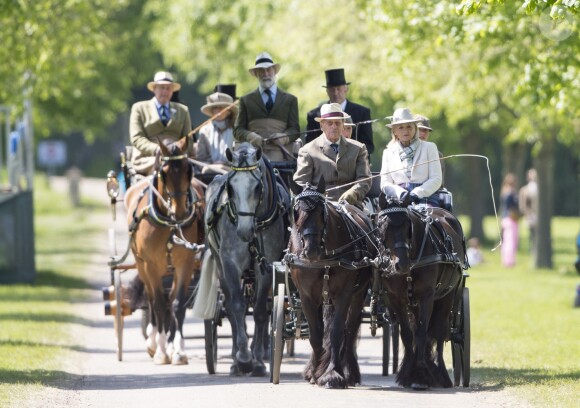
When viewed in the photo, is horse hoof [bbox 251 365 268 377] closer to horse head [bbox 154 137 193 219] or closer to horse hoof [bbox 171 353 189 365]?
horse hoof [bbox 171 353 189 365]

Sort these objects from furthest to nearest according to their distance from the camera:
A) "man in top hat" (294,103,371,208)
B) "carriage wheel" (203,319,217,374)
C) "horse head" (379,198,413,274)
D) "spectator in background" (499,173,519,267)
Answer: "spectator in background" (499,173,519,267)
"carriage wheel" (203,319,217,374)
"man in top hat" (294,103,371,208)
"horse head" (379,198,413,274)

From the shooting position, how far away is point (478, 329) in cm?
2108

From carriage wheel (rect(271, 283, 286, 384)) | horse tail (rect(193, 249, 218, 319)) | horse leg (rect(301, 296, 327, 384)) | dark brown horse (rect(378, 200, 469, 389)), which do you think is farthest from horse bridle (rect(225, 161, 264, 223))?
dark brown horse (rect(378, 200, 469, 389))

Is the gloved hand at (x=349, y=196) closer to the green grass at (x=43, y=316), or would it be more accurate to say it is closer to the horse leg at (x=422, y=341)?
the horse leg at (x=422, y=341)

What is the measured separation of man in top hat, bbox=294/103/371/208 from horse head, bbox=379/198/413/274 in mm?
1129

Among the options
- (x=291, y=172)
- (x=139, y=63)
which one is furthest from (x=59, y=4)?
(x=139, y=63)

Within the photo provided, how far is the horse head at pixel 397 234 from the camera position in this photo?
13.0m

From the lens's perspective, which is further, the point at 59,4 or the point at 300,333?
the point at 59,4

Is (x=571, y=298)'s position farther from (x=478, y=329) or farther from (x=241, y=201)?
(x=241, y=201)

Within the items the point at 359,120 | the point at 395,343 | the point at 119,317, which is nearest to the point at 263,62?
the point at 359,120

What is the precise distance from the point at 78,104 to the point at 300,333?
26795 mm

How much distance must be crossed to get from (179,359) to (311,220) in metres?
3.81

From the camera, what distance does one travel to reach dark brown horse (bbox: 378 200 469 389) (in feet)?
42.9

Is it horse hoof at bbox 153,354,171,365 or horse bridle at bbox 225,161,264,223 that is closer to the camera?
horse bridle at bbox 225,161,264,223
